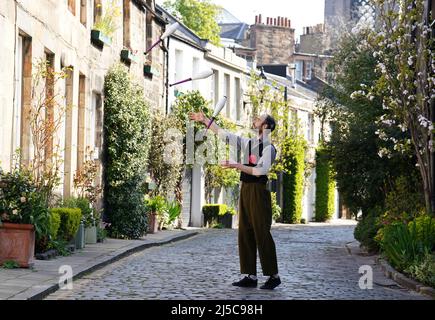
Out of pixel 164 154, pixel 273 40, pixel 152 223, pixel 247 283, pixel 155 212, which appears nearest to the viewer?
pixel 247 283

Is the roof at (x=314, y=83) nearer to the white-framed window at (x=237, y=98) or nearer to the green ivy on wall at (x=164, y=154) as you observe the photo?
the white-framed window at (x=237, y=98)

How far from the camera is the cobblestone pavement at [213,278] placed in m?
11.0

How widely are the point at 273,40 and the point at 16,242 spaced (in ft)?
160

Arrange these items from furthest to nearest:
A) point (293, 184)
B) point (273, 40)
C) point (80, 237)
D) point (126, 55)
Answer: point (273, 40), point (293, 184), point (126, 55), point (80, 237)

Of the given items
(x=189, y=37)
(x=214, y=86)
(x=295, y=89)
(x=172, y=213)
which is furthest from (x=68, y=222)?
(x=295, y=89)

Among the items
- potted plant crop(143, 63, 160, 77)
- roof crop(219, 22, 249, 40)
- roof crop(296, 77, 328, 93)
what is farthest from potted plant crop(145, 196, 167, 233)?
roof crop(219, 22, 249, 40)

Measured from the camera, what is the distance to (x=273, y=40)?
60125 mm

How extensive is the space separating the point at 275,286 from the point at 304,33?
188 ft

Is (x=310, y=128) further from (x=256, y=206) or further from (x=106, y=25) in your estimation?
(x=256, y=206)

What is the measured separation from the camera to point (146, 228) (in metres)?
22.7

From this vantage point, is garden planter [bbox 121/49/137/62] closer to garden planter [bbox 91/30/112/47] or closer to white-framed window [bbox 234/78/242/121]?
garden planter [bbox 91/30/112/47]

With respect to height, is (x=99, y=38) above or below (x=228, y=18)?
below
